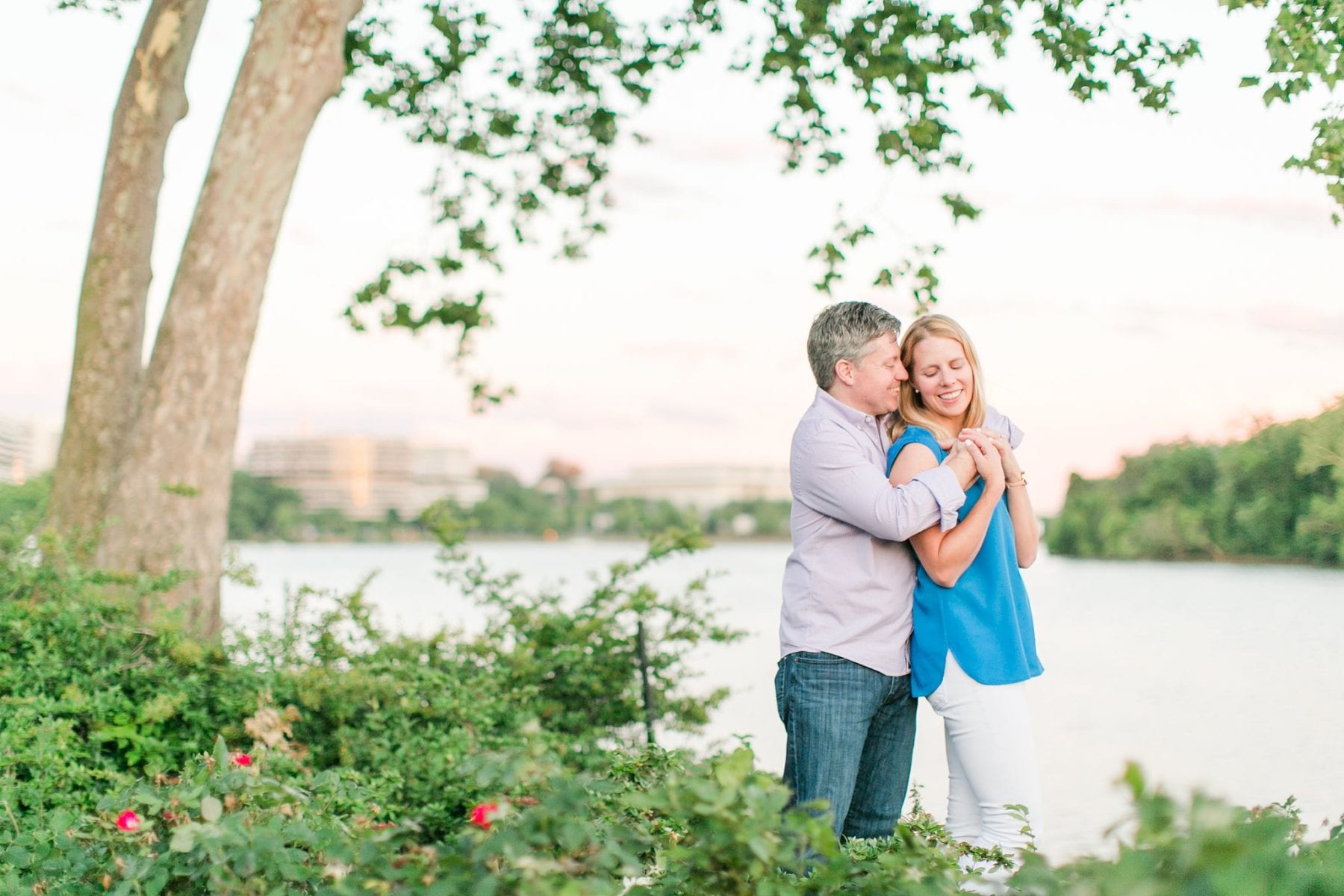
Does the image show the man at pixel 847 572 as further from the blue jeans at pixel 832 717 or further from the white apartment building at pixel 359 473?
the white apartment building at pixel 359 473

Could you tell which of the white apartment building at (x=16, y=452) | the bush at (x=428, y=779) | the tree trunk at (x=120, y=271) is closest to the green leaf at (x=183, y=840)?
the bush at (x=428, y=779)

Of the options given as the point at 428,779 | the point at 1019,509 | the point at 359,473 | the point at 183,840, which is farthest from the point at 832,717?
the point at 359,473

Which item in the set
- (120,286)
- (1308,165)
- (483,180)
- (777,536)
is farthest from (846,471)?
(777,536)

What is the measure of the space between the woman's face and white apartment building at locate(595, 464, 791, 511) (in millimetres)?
38522

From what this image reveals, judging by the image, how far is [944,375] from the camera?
11.2 feet

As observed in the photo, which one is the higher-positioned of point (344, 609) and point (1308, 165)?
point (1308, 165)

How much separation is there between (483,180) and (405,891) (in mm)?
9368

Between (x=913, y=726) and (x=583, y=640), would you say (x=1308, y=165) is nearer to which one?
(x=913, y=726)

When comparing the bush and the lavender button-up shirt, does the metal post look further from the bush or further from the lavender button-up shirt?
the lavender button-up shirt

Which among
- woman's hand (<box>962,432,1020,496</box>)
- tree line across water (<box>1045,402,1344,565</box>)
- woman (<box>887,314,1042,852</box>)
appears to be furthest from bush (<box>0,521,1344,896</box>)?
tree line across water (<box>1045,402,1344,565</box>)

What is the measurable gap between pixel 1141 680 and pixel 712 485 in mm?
34312

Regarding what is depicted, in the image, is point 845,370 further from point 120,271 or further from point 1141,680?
point 1141,680

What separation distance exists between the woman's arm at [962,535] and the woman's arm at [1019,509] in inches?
3.3

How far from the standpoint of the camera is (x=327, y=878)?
220cm
